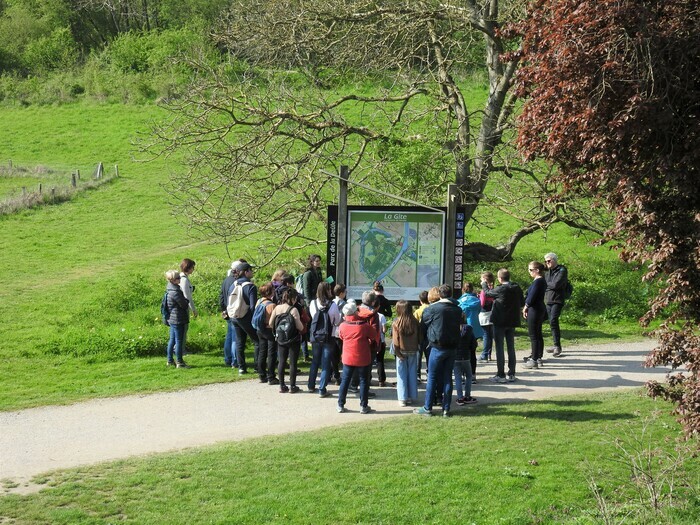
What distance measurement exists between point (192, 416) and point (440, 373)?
3.53 meters

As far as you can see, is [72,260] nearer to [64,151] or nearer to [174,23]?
[64,151]

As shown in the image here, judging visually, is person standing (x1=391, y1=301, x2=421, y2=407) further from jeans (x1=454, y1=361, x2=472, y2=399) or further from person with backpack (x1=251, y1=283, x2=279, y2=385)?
person with backpack (x1=251, y1=283, x2=279, y2=385)

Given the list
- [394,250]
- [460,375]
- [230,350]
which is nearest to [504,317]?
[460,375]

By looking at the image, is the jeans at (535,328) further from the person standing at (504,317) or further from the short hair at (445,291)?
the short hair at (445,291)

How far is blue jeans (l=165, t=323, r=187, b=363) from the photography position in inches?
570

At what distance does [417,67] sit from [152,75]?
25.9 metres

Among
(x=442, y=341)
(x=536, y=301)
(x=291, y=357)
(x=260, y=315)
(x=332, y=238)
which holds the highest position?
(x=332, y=238)

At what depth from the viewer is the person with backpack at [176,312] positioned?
563 inches

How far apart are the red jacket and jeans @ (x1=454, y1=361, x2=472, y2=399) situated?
53.7 inches

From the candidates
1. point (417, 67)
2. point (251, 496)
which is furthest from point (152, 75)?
point (251, 496)

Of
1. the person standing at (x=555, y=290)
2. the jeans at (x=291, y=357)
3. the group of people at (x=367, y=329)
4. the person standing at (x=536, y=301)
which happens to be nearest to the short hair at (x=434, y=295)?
the group of people at (x=367, y=329)

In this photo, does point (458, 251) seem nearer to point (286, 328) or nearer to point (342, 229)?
point (342, 229)

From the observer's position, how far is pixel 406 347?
480 inches

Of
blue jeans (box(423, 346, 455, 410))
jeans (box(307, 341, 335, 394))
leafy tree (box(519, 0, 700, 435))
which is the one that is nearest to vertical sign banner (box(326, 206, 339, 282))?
jeans (box(307, 341, 335, 394))
